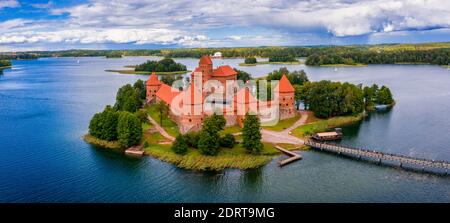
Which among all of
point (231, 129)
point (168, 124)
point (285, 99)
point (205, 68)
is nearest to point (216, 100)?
point (168, 124)

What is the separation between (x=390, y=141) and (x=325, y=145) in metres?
9.98

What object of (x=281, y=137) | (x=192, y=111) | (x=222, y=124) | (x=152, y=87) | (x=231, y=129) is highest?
(x=152, y=87)

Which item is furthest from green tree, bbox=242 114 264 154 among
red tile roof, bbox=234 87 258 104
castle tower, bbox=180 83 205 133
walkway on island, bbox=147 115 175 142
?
walkway on island, bbox=147 115 175 142

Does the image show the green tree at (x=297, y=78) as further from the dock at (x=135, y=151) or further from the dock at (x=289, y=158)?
the dock at (x=135, y=151)

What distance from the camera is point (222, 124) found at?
49.6m

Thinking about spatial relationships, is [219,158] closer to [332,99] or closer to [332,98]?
[332,99]

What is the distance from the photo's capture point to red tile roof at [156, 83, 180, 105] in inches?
2417

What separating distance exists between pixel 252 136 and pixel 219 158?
4588mm

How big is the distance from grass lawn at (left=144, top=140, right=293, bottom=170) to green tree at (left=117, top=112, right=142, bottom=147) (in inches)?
110

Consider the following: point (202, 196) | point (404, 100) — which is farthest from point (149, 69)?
point (202, 196)

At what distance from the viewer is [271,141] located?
49250 mm

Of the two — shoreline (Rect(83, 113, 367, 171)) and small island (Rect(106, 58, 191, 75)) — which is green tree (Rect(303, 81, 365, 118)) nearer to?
shoreline (Rect(83, 113, 367, 171))
